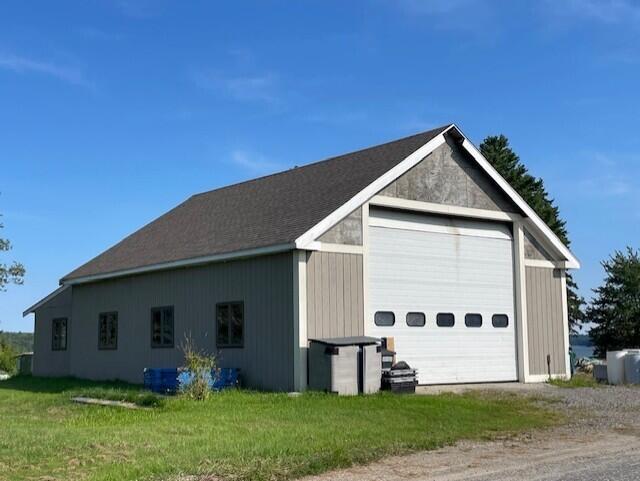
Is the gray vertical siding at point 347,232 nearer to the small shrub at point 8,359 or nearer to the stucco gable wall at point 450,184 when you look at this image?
the stucco gable wall at point 450,184

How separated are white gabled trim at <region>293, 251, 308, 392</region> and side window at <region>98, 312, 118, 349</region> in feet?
28.4

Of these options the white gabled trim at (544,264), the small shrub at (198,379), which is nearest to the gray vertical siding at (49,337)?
the small shrub at (198,379)

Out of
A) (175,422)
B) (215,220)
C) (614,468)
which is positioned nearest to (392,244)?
(215,220)

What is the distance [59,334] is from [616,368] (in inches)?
716

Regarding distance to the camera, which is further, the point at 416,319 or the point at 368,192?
the point at 416,319

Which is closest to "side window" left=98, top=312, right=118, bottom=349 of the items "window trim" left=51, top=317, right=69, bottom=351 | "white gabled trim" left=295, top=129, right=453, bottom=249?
"window trim" left=51, top=317, right=69, bottom=351

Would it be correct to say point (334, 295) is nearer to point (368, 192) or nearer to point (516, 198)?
point (368, 192)

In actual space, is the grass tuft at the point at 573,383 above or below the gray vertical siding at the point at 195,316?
below

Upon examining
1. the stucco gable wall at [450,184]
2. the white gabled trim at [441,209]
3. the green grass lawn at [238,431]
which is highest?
the stucco gable wall at [450,184]

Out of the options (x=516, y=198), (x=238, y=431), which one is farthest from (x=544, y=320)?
(x=238, y=431)

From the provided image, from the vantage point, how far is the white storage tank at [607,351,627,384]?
22.8 m

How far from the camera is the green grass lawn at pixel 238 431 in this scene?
9.88 m

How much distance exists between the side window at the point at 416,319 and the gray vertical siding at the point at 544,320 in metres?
3.77

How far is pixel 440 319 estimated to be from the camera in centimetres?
2091
